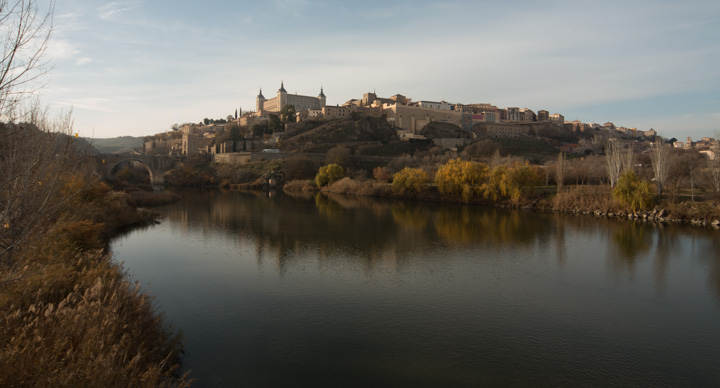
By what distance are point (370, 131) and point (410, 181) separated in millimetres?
40464

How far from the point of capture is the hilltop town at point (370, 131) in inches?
2980

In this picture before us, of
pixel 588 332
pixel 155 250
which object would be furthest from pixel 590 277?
pixel 155 250

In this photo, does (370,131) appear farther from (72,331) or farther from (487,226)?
(72,331)

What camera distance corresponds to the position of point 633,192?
98.4 feet

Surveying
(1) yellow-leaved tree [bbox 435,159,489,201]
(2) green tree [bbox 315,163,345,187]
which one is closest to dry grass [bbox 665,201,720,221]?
(1) yellow-leaved tree [bbox 435,159,489,201]

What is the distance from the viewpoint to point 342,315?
10875 mm

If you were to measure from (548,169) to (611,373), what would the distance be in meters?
37.8

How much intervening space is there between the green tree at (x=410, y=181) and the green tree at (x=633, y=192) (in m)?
18.2

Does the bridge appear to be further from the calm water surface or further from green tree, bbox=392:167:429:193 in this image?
the calm water surface

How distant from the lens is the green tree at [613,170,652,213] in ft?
97.2

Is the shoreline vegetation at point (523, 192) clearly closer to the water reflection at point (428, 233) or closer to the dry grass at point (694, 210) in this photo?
the dry grass at point (694, 210)

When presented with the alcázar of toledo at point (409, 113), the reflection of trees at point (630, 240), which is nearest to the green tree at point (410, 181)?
the reflection of trees at point (630, 240)

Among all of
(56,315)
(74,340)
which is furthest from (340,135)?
(74,340)

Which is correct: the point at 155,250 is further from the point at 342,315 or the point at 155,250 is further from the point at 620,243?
the point at 620,243
